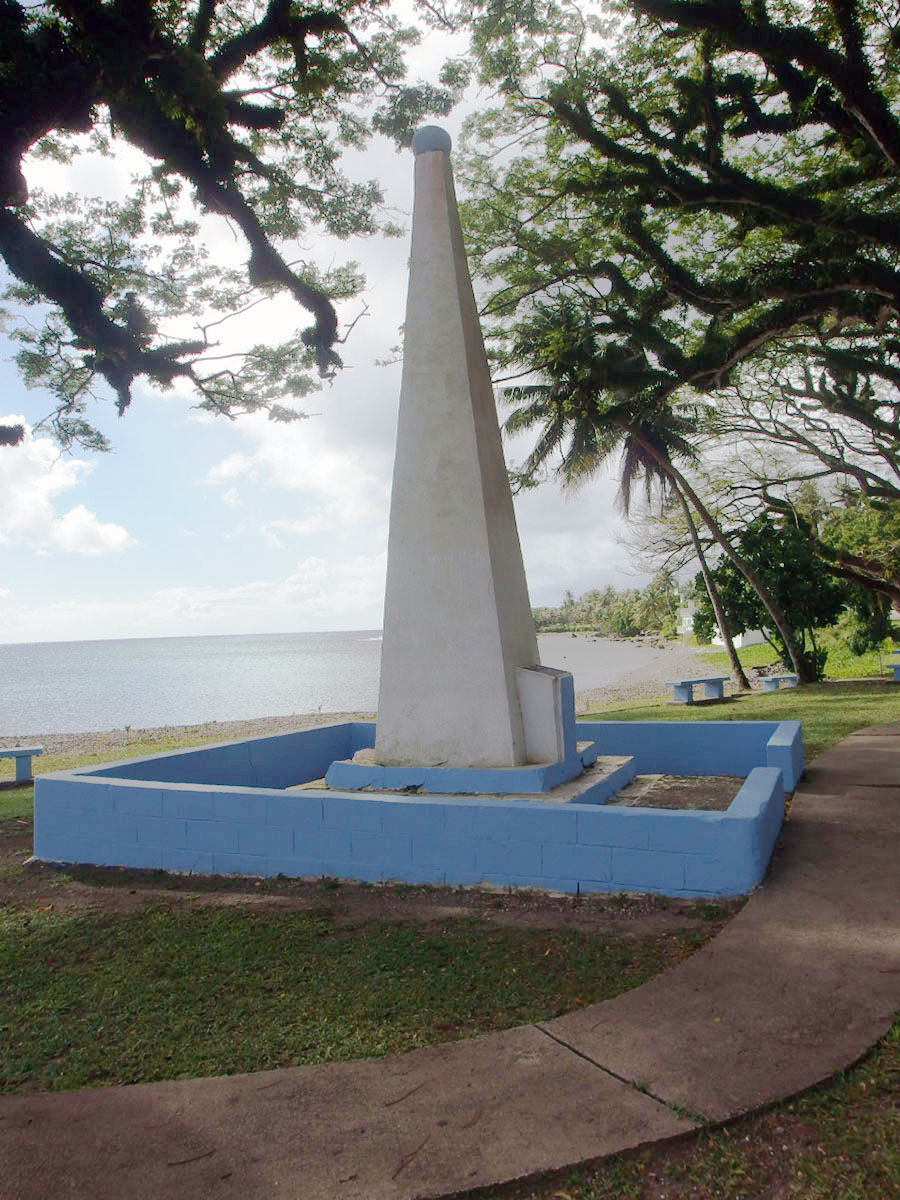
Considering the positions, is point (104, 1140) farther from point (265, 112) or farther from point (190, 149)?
point (265, 112)

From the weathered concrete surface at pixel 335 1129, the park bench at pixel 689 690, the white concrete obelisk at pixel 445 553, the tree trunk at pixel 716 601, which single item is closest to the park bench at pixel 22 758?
the white concrete obelisk at pixel 445 553

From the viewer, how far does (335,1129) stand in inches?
98.0

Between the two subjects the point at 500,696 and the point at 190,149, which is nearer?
the point at 500,696

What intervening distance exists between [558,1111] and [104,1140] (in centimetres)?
135

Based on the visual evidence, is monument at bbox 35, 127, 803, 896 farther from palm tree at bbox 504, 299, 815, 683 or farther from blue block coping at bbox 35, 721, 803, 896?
palm tree at bbox 504, 299, 815, 683

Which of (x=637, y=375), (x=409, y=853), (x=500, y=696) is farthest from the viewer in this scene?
(x=637, y=375)

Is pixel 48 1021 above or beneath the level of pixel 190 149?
beneath

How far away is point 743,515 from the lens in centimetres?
2066

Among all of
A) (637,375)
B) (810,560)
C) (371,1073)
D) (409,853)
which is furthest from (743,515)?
(371,1073)

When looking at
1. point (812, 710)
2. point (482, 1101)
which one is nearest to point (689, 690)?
point (812, 710)

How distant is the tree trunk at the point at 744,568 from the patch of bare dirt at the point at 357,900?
49.9 ft

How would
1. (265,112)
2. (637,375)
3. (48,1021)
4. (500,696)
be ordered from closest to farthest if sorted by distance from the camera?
(48,1021), (500,696), (265,112), (637,375)

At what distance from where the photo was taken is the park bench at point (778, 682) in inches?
741

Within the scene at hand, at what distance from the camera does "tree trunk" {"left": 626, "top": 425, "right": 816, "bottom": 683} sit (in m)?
19.0
